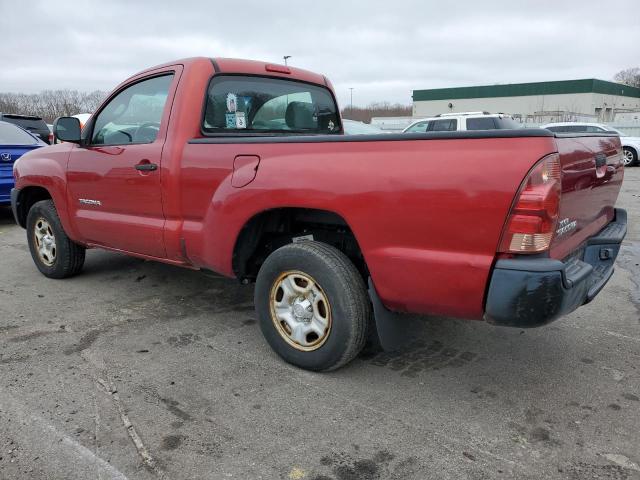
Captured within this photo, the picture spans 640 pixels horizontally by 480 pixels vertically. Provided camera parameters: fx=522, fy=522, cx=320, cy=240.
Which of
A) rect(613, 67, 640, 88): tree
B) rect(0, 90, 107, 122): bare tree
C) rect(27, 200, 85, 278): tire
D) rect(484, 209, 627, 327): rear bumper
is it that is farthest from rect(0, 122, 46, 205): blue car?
rect(613, 67, 640, 88): tree

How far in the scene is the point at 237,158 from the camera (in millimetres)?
3145

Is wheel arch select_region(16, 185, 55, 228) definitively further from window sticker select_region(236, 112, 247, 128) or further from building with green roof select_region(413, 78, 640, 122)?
building with green roof select_region(413, 78, 640, 122)

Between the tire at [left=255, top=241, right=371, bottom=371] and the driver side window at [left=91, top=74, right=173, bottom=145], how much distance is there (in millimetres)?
1457

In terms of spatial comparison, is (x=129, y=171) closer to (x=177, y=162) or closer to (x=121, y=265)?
(x=177, y=162)

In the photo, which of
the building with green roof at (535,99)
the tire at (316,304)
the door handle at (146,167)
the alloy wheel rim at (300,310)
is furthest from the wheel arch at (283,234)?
the building with green roof at (535,99)

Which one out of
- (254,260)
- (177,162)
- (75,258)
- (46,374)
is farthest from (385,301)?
(75,258)

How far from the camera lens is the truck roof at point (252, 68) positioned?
12.3 ft

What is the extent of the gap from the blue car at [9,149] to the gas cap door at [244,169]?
20.6 ft

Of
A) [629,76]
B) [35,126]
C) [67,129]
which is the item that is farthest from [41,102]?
[629,76]

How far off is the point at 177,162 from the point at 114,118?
115cm

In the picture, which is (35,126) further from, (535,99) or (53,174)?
(535,99)

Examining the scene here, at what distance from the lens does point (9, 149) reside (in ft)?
25.9

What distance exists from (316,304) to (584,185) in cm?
156

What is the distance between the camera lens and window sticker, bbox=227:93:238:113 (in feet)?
12.5
